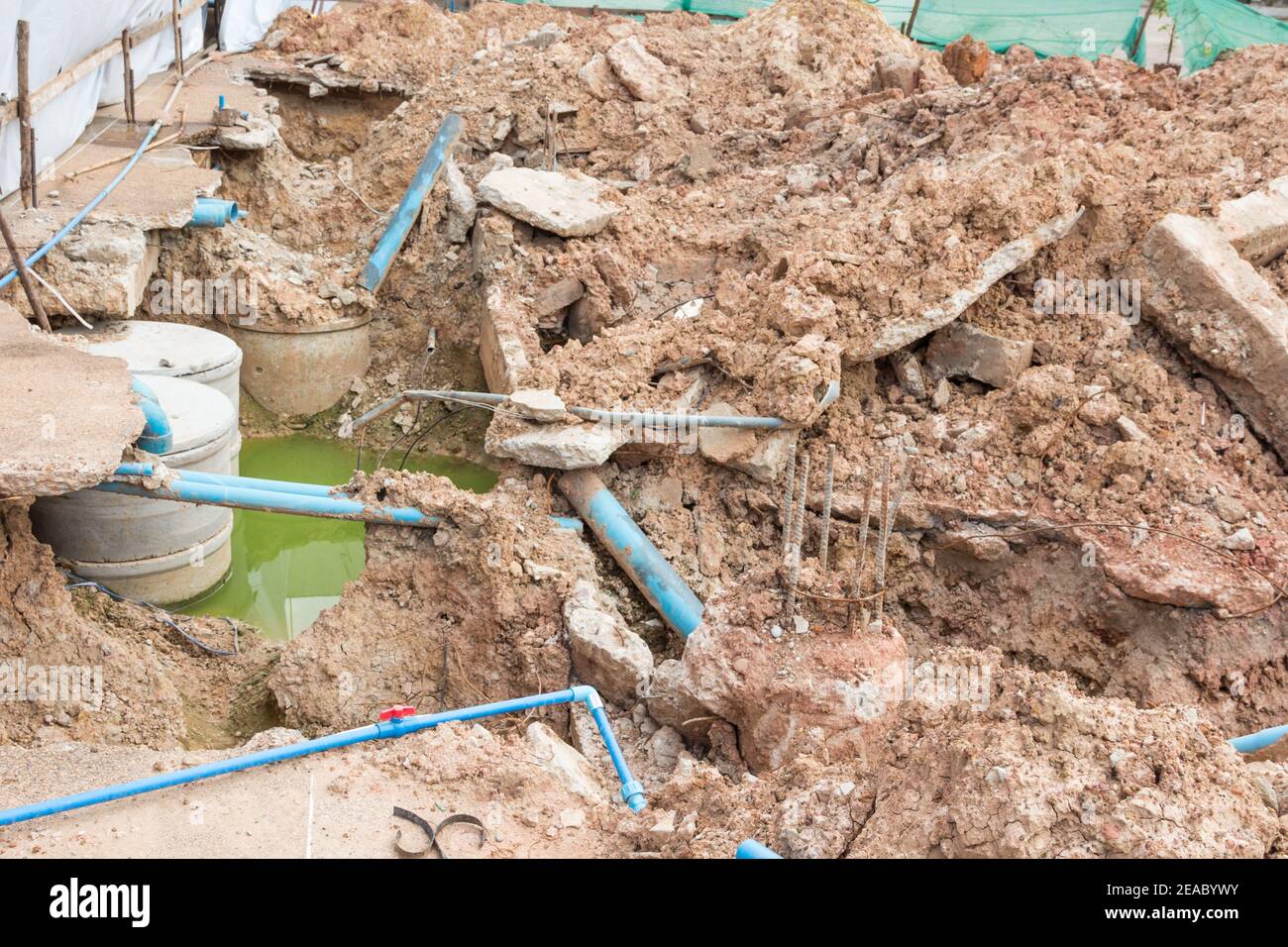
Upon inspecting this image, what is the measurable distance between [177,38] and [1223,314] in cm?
989

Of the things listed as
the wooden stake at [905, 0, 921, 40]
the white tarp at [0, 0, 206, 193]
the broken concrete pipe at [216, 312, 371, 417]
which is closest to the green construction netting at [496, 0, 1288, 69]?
the wooden stake at [905, 0, 921, 40]

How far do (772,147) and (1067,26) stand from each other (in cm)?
609

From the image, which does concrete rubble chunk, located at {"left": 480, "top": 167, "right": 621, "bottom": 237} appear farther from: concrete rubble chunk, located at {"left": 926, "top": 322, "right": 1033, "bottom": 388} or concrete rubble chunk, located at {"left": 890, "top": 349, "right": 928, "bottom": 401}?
concrete rubble chunk, located at {"left": 926, "top": 322, "right": 1033, "bottom": 388}

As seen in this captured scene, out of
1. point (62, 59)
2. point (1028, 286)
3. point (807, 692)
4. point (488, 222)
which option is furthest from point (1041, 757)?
point (62, 59)

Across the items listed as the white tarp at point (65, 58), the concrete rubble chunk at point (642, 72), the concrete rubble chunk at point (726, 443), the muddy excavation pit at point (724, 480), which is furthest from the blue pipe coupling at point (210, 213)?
the concrete rubble chunk at point (726, 443)

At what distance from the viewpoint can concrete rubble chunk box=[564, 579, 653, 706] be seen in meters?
5.35

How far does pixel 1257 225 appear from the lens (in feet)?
22.4

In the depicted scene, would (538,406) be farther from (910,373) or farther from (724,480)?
(910,373)

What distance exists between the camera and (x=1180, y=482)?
6.06 metres

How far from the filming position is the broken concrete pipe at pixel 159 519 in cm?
623

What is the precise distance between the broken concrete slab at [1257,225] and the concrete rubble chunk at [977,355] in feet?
4.77

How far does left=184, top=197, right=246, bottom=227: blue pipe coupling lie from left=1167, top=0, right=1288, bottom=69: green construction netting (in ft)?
35.8

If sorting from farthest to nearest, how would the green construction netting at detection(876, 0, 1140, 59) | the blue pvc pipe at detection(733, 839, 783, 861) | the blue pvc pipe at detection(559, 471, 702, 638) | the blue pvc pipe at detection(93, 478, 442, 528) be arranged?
1. the green construction netting at detection(876, 0, 1140, 59)
2. the blue pvc pipe at detection(559, 471, 702, 638)
3. the blue pvc pipe at detection(93, 478, 442, 528)
4. the blue pvc pipe at detection(733, 839, 783, 861)

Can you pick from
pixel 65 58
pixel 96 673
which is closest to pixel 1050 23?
pixel 65 58
